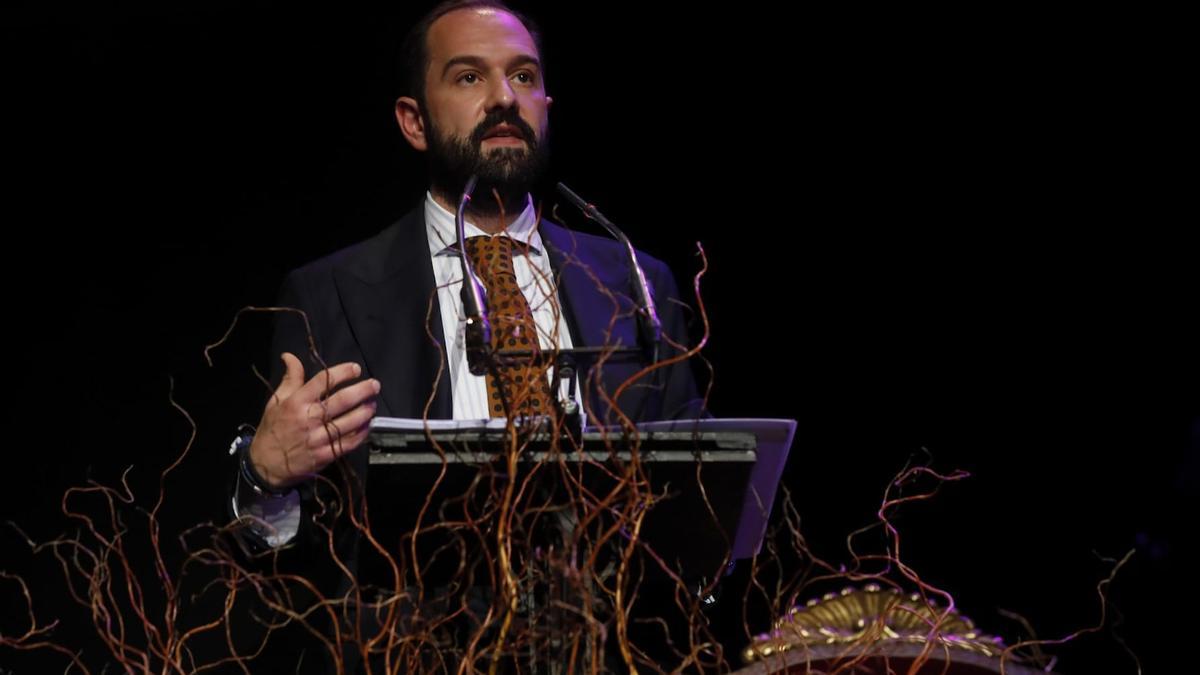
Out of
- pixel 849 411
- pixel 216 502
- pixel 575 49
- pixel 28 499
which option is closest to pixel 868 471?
pixel 849 411

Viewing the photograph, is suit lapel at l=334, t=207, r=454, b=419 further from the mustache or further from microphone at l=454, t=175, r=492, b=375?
microphone at l=454, t=175, r=492, b=375

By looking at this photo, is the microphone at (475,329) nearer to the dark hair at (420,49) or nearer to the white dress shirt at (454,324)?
the white dress shirt at (454,324)

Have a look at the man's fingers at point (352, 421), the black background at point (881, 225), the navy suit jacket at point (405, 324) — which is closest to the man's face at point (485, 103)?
the navy suit jacket at point (405, 324)

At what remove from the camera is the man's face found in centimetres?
205

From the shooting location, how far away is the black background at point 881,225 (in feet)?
9.02

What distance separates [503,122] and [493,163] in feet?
0.22

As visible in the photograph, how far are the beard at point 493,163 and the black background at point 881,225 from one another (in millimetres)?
759

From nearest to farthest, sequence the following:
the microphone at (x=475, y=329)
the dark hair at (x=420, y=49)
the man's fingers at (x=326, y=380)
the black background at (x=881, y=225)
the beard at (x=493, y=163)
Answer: the microphone at (x=475, y=329), the man's fingers at (x=326, y=380), the beard at (x=493, y=163), the dark hair at (x=420, y=49), the black background at (x=881, y=225)

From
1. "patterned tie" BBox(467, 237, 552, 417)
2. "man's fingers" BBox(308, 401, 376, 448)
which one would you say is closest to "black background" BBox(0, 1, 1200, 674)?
"patterned tie" BBox(467, 237, 552, 417)

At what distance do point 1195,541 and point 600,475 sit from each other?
2142 millimetres

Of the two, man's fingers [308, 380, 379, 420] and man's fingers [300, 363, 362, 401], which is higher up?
man's fingers [300, 363, 362, 401]

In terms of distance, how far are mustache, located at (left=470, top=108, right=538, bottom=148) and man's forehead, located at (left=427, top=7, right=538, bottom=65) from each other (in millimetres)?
125

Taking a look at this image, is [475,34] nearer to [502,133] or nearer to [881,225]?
[502,133]

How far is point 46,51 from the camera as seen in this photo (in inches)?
104
